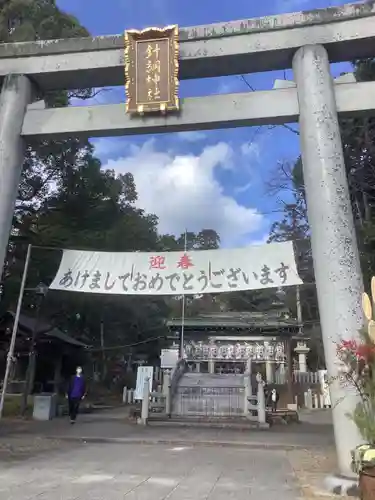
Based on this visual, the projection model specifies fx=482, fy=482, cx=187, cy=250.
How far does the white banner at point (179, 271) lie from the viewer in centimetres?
854

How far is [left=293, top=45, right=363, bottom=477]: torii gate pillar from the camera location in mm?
6043

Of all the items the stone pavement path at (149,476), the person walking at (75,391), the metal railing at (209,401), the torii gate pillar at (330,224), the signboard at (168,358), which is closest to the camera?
the stone pavement path at (149,476)

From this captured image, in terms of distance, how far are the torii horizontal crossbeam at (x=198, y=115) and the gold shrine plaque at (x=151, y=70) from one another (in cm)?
19

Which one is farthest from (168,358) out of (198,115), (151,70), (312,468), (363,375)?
(363,375)

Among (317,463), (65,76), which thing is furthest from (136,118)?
(317,463)

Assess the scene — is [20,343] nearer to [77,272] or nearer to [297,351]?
[77,272]

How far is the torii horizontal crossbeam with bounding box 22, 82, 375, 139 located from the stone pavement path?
516 centimetres

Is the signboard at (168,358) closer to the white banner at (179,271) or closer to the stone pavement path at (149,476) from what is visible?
the stone pavement path at (149,476)

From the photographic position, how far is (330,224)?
21.8 ft

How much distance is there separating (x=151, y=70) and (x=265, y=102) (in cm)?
197

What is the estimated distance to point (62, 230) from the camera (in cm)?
1856

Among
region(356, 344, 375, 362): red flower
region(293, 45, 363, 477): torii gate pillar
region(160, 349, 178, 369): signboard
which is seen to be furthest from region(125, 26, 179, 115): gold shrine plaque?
region(160, 349, 178, 369): signboard

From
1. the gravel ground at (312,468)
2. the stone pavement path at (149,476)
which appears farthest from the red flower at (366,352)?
the stone pavement path at (149,476)

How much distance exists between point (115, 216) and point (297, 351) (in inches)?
571
